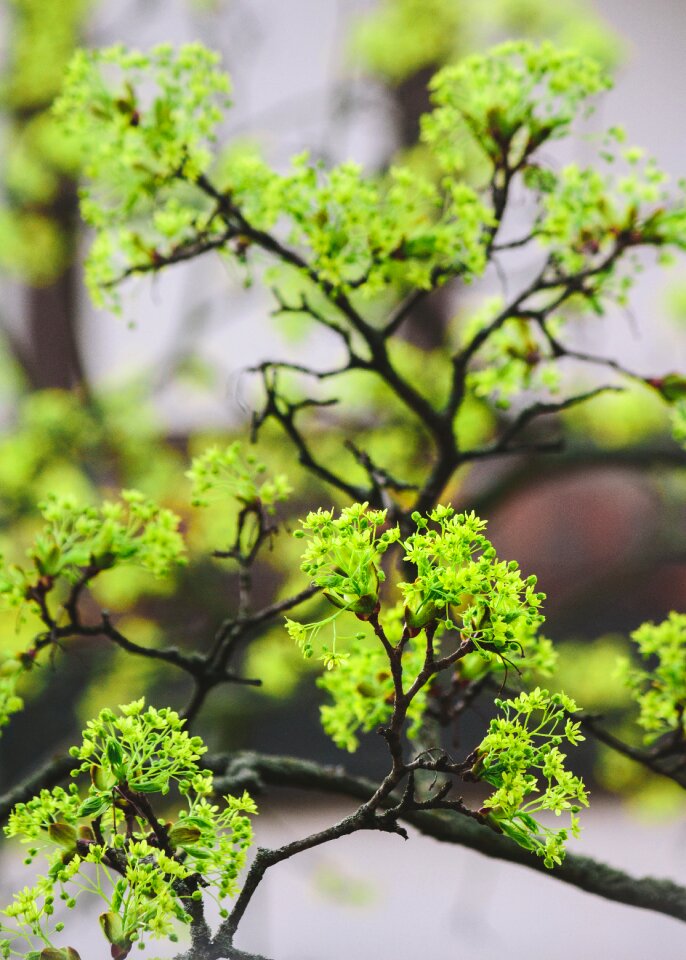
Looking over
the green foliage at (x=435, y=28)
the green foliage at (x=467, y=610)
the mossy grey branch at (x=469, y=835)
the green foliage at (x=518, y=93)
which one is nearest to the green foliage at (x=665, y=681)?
the mossy grey branch at (x=469, y=835)

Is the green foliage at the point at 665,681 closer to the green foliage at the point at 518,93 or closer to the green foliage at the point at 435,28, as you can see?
the green foliage at the point at 518,93

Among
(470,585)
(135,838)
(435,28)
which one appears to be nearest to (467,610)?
(470,585)

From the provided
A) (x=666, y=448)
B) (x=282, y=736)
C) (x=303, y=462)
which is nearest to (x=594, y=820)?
(x=282, y=736)

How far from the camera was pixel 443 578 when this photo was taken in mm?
469

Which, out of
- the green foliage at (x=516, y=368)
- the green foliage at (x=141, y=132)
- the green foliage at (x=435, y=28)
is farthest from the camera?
the green foliage at (x=435, y=28)

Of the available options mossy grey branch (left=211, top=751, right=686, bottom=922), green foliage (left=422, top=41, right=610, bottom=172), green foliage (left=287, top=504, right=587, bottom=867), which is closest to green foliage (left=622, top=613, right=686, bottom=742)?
mossy grey branch (left=211, top=751, right=686, bottom=922)

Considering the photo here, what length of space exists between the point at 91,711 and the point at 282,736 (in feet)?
4.18

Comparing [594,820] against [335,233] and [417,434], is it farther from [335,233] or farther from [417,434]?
[335,233]

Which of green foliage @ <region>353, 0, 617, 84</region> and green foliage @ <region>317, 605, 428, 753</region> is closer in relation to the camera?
green foliage @ <region>317, 605, 428, 753</region>

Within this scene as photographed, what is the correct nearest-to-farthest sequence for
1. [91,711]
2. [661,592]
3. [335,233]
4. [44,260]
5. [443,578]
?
[443,578], [335,233], [91,711], [44,260], [661,592]

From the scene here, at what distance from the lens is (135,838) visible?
527 millimetres

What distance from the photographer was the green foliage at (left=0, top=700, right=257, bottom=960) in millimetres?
486

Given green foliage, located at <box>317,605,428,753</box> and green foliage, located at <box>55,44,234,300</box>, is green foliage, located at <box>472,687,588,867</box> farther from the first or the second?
green foliage, located at <box>55,44,234,300</box>

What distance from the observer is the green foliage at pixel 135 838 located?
486 mm
